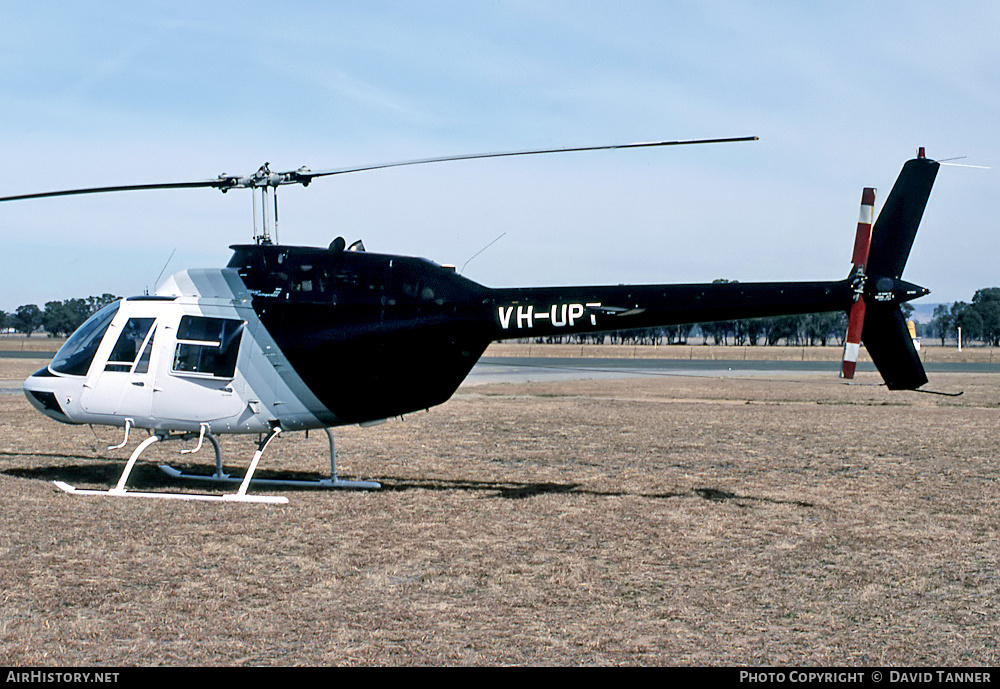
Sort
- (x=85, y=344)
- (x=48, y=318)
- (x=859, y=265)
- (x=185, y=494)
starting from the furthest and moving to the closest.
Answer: (x=48, y=318)
(x=85, y=344)
(x=185, y=494)
(x=859, y=265)

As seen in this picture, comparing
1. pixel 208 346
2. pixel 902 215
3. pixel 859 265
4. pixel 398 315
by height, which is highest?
pixel 902 215

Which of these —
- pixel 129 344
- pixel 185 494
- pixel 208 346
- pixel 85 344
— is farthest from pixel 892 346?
pixel 85 344

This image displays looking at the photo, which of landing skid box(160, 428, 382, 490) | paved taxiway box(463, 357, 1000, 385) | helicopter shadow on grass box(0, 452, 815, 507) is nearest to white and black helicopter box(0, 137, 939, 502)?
landing skid box(160, 428, 382, 490)

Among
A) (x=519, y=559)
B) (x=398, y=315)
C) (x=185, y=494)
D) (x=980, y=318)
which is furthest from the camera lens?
(x=980, y=318)

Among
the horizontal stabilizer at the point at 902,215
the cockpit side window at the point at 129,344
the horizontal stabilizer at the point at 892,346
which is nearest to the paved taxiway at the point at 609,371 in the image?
the cockpit side window at the point at 129,344

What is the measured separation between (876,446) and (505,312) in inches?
385

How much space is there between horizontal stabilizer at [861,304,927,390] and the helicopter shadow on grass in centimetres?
199

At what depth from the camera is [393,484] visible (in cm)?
1305

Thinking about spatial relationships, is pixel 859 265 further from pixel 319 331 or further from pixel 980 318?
pixel 980 318

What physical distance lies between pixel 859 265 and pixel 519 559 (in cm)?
581

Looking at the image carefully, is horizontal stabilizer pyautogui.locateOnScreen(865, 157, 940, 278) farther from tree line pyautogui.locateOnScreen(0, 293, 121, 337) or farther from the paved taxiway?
tree line pyautogui.locateOnScreen(0, 293, 121, 337)

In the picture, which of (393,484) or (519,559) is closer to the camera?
(519,559)

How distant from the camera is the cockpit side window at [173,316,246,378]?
1172 cm
